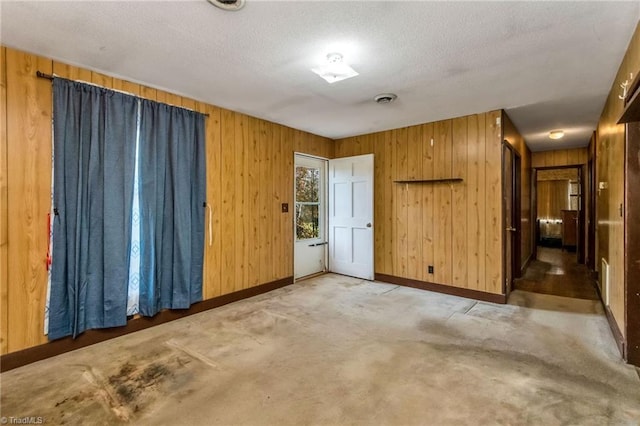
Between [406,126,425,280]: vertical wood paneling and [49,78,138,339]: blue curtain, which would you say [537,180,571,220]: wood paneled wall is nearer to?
[406,126,425,280]: vertical wood paneling

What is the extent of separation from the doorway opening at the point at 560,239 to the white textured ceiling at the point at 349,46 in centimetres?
264

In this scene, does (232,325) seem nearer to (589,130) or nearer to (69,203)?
(69,203)

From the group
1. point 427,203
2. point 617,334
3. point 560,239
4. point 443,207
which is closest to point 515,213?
point 443,207

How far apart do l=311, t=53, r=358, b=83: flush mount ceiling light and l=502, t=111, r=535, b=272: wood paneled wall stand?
247 centimetres

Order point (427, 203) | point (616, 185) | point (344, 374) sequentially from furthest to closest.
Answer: point (427, 203)
point (616, 185)
point (344, 374)

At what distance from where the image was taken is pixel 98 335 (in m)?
2.73

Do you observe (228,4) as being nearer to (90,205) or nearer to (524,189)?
(90,205)

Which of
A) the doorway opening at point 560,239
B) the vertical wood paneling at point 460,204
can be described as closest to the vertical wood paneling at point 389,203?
the vertical wood paneling at point 460,204

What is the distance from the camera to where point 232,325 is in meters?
3.12

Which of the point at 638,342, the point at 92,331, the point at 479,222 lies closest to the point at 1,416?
the point at 92,331

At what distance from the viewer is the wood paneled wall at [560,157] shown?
21.0 ft

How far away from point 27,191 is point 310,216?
3570 millimetres

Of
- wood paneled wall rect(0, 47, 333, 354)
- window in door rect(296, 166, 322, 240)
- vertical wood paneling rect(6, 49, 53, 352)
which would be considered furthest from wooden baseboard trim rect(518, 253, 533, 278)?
vertical wood paneling rect(6, 49, 53, 352)

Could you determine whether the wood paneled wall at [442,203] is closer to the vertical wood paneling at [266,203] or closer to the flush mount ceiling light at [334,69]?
the vertical wood paneling at [266,203]
